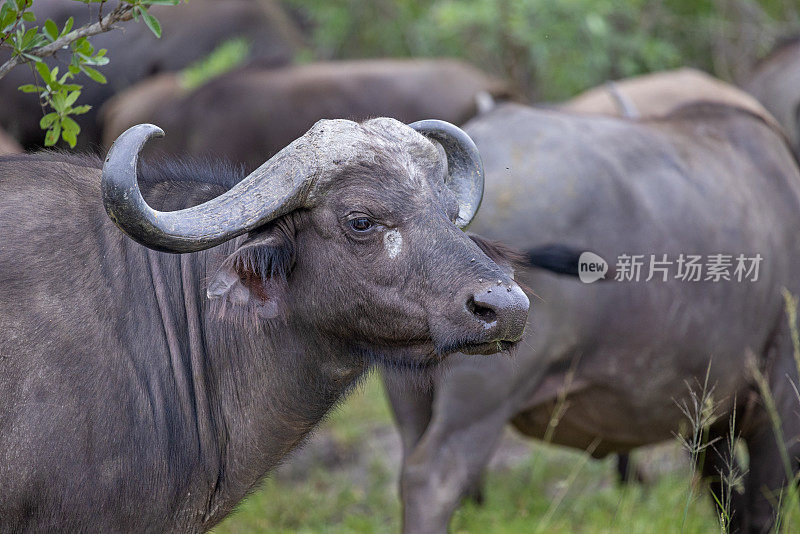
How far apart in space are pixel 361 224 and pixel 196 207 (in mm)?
504

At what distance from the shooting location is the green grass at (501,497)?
5.10 m

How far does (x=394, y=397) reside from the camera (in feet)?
15.0

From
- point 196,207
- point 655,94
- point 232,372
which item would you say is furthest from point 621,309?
point 655,94

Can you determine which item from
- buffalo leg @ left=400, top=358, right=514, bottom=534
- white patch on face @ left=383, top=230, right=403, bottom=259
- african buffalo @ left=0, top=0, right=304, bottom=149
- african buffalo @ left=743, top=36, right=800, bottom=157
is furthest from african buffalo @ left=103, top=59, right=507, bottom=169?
white patch on face @ left=383, top=230, right=403, bottom=259

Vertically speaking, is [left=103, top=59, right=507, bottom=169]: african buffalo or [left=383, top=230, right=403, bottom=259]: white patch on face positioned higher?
[left=383, top=230, right=403, bottom=259]: white patch on face

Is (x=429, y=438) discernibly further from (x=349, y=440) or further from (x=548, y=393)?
(x=349, y=440)

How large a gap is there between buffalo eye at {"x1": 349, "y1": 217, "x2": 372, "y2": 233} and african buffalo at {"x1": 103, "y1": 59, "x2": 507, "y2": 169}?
16.3ft

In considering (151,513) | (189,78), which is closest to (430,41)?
(189,78)

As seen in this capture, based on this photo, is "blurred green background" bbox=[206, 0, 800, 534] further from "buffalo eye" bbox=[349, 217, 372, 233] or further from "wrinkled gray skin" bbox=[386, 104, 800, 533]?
"buffalo eye" bbox=[349, 217, 372, 233]

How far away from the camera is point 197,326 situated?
123 inches

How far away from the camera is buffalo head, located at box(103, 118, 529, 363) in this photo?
9.16ft

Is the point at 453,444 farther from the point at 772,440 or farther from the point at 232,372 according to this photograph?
the point at 772,440

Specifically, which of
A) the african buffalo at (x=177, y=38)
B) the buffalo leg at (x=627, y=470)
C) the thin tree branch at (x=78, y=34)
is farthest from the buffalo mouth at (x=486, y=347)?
the african buffalo at (x=177, y=38)

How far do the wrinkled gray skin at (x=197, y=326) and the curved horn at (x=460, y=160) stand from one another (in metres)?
0.35
